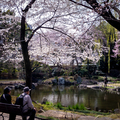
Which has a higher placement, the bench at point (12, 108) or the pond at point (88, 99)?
the bench at point (12, 108)

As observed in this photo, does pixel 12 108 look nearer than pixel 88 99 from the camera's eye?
Yes

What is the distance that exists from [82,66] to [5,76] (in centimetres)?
1281

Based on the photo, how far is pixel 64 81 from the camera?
59.3 ft

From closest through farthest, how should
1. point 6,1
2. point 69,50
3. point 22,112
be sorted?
1. point 22,112
2. point 6,1
3. point 69,50

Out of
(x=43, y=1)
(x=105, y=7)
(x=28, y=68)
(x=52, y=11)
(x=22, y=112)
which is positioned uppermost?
(x=43, y=1)

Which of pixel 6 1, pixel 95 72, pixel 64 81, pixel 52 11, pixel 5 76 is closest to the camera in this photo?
pixel 6 1

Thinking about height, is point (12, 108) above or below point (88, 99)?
above

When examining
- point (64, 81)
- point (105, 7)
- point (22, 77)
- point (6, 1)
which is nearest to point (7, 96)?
A: point (105, 7)

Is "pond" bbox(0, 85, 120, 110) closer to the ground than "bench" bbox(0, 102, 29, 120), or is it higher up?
closer to the ground

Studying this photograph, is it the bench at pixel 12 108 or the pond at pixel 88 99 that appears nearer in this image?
the bench at pixel 12 108

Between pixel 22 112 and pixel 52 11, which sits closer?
pixel 22 112

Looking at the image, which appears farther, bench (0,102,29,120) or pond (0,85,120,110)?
pond (0,85,120,110)

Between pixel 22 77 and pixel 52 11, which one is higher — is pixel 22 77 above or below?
below

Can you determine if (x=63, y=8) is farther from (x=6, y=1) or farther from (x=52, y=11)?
(x=6, y=1)
